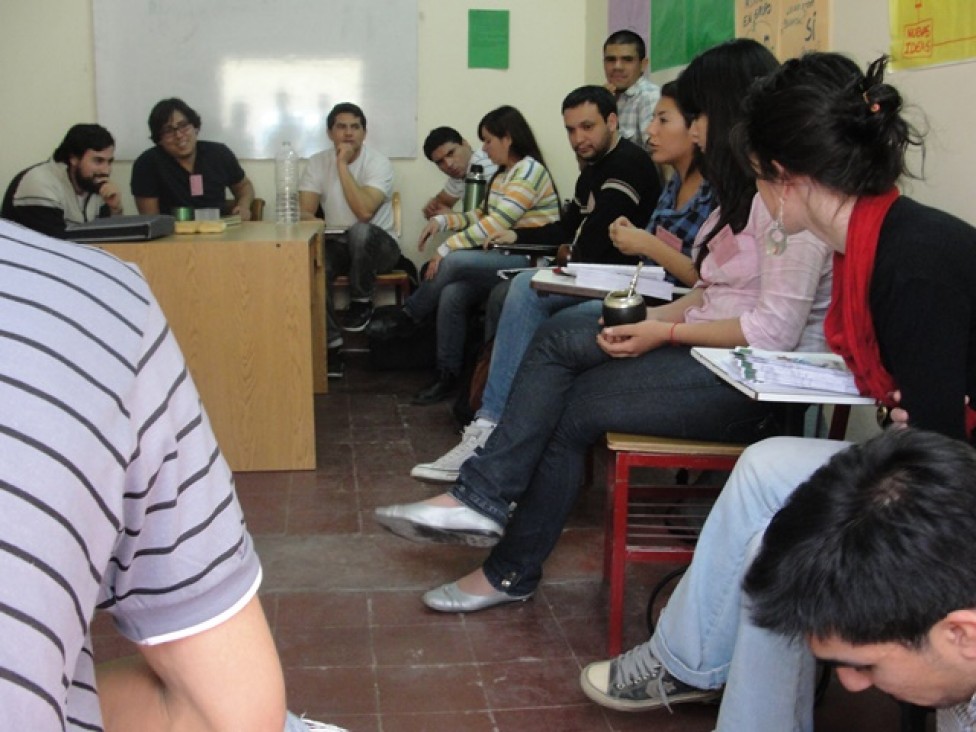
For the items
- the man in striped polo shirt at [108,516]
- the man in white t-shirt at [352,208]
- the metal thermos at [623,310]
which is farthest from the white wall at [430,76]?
the man in striped polo shirt at [108,516]

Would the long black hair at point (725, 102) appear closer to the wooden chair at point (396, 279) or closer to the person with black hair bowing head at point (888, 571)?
the person with black hair bowing head at point (888, 571)

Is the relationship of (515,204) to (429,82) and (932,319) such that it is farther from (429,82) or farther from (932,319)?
(932,319)

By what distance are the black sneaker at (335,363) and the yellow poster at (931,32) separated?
279 cm

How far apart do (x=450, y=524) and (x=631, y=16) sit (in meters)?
3.00

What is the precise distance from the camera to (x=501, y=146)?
4.43 meters

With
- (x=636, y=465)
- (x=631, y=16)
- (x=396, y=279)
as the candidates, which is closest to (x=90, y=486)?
(x=636, y=465)

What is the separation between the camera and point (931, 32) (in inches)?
86.3

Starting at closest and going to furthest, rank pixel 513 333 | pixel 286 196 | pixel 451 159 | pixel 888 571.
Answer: pixel 888 571, pixel 513 333, pixel 286 196, pixel 451 159

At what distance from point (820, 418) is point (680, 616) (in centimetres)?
69

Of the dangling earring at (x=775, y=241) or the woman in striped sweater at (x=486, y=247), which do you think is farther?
the woman in striped sweater at (x=486, y=247)

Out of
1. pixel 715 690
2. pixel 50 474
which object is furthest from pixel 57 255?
pixel 715 690

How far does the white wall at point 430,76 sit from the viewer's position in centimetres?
517

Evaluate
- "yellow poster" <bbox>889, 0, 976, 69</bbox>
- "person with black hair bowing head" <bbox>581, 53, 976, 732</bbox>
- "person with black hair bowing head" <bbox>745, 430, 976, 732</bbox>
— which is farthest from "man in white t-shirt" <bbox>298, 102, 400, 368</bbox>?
"person with black hair bowing head" <bbox>745, 430, 976, 732</bbox>

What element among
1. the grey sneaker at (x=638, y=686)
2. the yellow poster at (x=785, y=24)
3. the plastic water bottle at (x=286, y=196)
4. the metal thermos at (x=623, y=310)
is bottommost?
the grey sneaker at (x=638, y=686)
